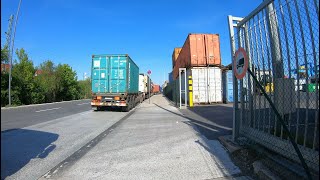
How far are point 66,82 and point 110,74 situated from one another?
130 ft

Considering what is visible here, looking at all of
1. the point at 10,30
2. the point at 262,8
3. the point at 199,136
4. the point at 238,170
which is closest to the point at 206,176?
the point at 238,170

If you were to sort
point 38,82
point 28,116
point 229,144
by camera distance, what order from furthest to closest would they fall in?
point 38,82, point 28,116, point 229,144

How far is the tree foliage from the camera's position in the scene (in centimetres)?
3725

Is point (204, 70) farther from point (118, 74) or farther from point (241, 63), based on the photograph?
point (241, 63)

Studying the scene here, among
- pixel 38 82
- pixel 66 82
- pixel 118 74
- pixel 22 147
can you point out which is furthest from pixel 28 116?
pixel 66 82

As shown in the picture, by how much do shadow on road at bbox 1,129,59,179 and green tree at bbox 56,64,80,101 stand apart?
155 ft

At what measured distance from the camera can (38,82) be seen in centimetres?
4544

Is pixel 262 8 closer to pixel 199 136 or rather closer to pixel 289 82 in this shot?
pixel 289 82

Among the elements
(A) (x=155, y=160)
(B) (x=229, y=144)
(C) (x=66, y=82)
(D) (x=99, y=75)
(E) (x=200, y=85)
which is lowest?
(A) (x=155, y=160)

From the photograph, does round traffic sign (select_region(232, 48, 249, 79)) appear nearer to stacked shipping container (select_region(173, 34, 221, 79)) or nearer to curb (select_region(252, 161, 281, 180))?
curb (select_region(252, 161, 281, 180))

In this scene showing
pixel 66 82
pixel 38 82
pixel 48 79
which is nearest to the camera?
pixel 38 82

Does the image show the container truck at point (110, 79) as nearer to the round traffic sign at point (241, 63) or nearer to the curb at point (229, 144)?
the curb at point (229, 144)

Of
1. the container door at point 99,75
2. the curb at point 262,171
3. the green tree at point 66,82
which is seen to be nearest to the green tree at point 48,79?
the green tree at point 66,82

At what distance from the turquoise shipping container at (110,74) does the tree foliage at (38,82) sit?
7997mm
